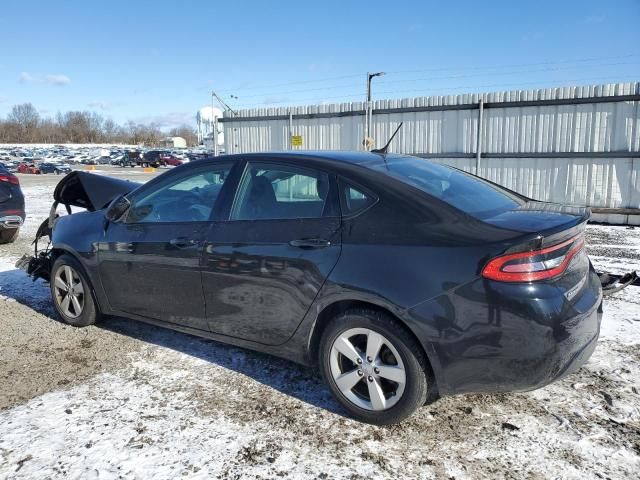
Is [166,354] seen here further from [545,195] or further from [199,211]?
[545,195]

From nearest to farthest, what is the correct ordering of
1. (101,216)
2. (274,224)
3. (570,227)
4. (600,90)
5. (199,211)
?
(570,227), (274,224), (199,211), (101,216), (600,90)

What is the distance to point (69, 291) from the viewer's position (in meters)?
4.66

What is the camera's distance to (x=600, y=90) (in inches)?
468

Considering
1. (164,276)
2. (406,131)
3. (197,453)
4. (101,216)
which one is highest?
(406,131)

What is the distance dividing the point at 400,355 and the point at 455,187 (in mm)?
1193

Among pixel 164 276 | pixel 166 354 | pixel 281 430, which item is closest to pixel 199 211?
pixel 164 276

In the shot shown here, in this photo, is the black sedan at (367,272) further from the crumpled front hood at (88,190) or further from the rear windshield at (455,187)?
the crumpled front hood at (88,190)

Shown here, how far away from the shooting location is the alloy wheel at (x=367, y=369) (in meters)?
2.87

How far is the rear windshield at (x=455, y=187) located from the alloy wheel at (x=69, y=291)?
2941 millimetres

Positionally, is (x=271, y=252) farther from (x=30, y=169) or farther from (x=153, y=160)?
(x=153, y=160)

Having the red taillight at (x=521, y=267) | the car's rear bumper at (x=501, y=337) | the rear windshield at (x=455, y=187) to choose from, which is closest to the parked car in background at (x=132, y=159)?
the rear windshield at (x=455, y=187)

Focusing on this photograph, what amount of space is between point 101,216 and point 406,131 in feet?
37.1

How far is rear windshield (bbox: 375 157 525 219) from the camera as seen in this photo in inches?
119

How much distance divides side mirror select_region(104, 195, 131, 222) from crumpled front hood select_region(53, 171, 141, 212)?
32.7 inches
